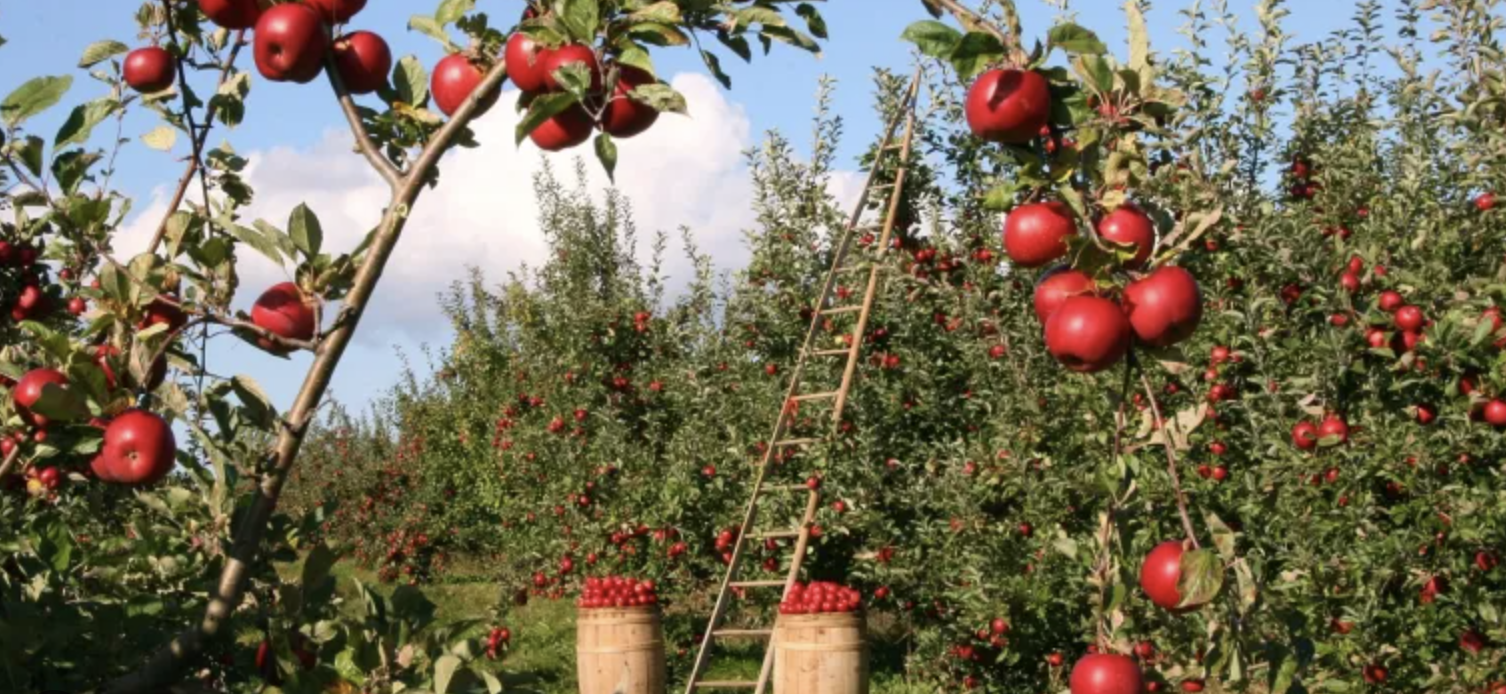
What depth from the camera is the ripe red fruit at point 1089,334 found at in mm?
1321

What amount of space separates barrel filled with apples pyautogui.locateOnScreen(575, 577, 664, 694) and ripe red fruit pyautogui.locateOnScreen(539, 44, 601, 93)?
17.6 feet

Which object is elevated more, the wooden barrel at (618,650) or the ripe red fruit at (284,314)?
the ripe red fruit at (284,314)

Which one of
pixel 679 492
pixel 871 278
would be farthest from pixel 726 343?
pixel 871 278

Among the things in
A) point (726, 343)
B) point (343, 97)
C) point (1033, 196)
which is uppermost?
point (726, 343)

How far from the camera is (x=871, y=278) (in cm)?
661

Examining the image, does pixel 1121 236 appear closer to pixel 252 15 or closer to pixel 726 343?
pixel 252 15

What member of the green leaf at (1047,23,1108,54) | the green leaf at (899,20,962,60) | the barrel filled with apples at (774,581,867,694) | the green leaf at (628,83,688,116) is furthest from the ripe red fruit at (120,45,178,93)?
the barrel filled with apples at (774,581,867,694)

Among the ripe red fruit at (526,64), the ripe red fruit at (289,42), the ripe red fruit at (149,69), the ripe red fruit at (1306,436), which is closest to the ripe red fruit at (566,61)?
the ripe red fruit at (526,64)

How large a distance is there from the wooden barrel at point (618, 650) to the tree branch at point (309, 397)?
5.17m

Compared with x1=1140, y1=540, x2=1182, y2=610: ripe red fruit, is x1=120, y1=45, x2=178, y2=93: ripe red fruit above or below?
above

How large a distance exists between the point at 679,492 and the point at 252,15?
6224 millimetres

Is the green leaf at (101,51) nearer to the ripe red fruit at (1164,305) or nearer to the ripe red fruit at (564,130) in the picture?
the ripe red fruit at (564,130)

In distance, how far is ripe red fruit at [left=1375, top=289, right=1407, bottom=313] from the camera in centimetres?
430

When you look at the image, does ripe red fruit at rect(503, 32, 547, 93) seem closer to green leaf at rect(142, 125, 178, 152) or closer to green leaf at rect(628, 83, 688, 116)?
green leaf at rect(628, 83, 688, 116)
